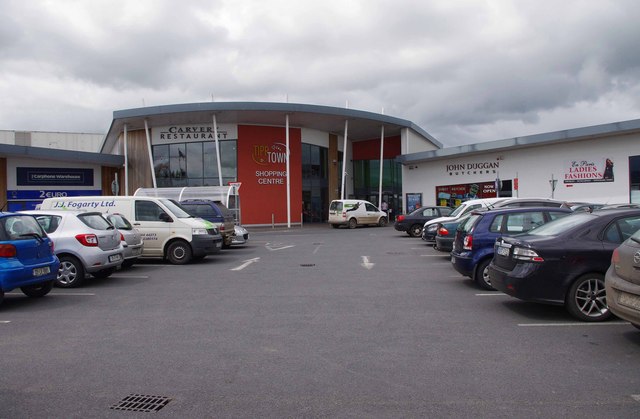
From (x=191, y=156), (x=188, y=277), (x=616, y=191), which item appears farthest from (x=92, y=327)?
(x=191, y=156)

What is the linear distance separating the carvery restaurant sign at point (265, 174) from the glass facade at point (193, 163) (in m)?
0.82

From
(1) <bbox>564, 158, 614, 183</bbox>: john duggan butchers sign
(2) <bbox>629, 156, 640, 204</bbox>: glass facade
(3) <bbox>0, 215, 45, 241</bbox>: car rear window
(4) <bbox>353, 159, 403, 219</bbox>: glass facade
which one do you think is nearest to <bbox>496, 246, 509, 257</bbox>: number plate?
(3) <bbox>0, 215, 45, 241</bbox>: car rear window

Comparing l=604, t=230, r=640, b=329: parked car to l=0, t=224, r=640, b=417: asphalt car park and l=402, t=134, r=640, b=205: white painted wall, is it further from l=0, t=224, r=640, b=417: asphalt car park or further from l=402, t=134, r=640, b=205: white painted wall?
l=402, t=134, r=640, b=205: white painted wall

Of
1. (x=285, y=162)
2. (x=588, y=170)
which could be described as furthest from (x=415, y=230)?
(x=285, y=162)

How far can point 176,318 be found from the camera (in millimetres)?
7301

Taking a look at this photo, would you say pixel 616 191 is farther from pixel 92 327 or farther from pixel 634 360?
pixel 92 327

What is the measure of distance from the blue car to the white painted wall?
26.9 metres

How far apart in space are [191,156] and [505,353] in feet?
108

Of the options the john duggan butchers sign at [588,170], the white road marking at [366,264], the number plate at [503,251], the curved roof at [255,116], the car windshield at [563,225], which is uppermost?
the curved roof at [255,116]

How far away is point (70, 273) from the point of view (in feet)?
33.8

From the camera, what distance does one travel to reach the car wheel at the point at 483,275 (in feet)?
30.3

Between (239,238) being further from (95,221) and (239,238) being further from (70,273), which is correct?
(70,273)

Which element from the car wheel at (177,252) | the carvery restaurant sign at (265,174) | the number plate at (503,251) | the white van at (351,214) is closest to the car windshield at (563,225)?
the number plate at (503,251)

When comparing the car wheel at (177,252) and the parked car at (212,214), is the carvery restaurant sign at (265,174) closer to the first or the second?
the parked car at (212,214)
